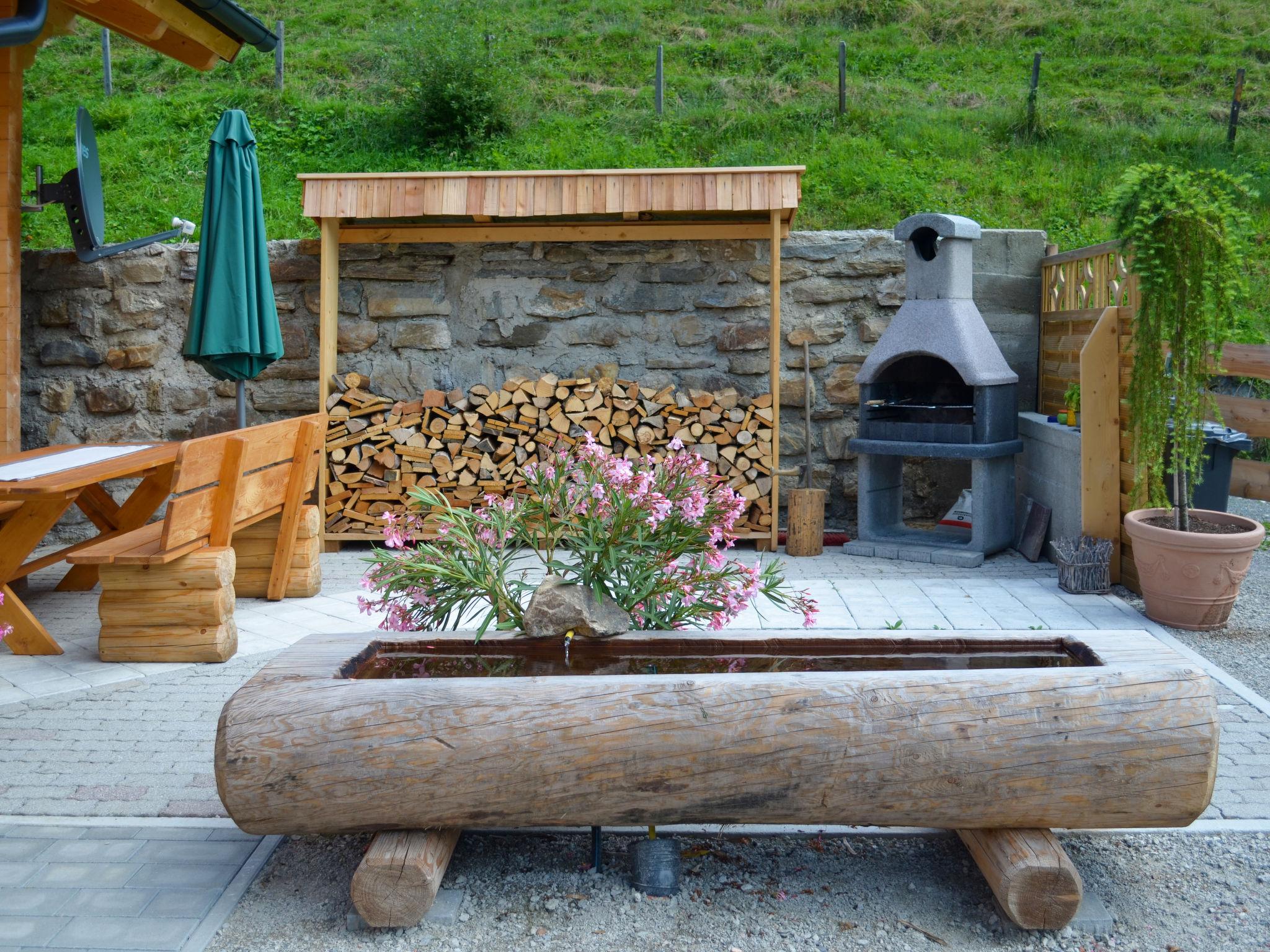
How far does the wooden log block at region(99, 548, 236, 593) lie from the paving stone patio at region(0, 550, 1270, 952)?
34 centimetres

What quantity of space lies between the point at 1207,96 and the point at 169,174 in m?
12.2

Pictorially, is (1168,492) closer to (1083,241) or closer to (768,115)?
(1083,241)

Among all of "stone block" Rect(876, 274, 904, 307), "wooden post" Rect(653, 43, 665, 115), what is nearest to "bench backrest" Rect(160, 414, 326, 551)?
"stone block" Rect(876, 274, 904, 307)

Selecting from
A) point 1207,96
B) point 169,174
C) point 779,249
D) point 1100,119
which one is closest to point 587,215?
point 779,249

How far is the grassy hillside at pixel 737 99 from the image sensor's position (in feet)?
33.0

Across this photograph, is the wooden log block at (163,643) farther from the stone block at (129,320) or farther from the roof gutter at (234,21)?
the roof gutter at (234,21)

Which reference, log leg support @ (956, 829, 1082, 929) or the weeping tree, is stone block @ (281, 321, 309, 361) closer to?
the weeping tree

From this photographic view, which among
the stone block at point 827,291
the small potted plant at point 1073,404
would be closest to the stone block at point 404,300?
the stone block at point 827,291

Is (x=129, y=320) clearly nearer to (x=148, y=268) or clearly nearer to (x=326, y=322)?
(x=148, y=268)

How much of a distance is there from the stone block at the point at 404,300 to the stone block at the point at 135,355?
1.48m

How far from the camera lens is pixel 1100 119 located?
12.5 m

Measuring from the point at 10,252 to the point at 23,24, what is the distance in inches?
105

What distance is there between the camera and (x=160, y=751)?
360 cm

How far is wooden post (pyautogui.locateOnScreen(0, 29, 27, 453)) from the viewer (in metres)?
6.32
